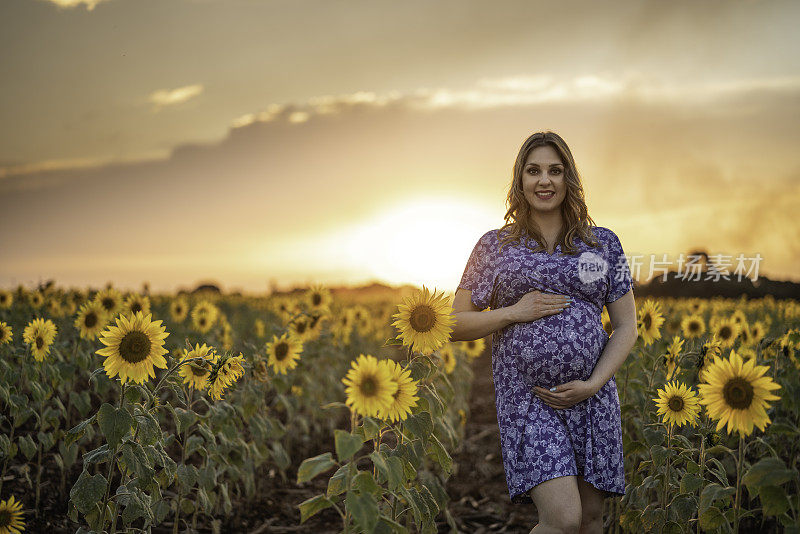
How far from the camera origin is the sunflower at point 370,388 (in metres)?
2.46

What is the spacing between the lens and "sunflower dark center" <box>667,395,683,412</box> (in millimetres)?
3416

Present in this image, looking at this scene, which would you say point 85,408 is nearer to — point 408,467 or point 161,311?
point 408,467

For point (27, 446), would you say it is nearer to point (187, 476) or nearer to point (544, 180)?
point (187, 476)

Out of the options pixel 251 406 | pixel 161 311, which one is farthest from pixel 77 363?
pixel 161 311

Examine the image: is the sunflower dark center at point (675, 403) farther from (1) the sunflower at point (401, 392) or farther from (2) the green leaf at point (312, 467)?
(2) the green leaf at point (312, 467)

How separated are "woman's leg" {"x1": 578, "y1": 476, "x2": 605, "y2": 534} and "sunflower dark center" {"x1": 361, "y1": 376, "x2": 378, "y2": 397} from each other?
1193mm

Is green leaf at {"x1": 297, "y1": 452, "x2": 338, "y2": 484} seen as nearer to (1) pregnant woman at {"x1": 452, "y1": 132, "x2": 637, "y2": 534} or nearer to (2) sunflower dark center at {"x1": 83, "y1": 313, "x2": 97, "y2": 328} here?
(1) pregnant woman at {"x1": 452, "y1": 132, "x2": 637, "y2": 534}

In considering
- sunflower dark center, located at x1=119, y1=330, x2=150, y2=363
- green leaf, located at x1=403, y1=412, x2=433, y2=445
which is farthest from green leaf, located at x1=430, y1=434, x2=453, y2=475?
sunflower dark center, located at x1=119, y1=330, x2=150, y2=363

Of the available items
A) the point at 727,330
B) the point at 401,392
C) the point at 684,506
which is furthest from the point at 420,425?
the point at 727,330

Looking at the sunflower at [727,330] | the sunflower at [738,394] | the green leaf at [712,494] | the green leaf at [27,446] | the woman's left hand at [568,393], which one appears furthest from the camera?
the sunflower at [727,330]

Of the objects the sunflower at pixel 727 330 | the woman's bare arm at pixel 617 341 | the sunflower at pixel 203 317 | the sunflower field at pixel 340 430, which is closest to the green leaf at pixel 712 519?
the sunflower field at pixel 340 430

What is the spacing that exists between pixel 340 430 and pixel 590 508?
1.41 meters

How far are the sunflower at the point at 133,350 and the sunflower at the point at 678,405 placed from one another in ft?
8.06

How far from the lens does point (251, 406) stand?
185 inches
